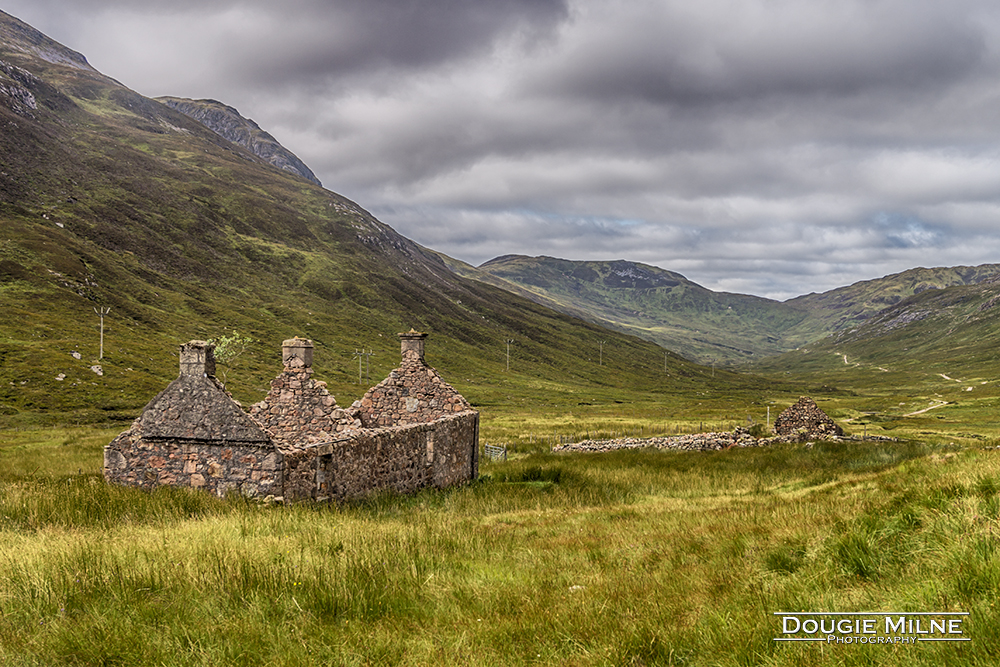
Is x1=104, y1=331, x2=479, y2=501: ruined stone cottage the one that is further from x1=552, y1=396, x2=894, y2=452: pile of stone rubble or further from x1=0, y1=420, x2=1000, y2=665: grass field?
x1=552, y1=396, x2=894, y2=452: pile of stone rubble

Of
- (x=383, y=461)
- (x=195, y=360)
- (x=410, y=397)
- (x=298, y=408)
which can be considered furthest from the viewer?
(x=410, y=397)

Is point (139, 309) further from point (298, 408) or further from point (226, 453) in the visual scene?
point (226, 453)

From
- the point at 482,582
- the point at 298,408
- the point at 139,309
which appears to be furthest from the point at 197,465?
the point at 139,309

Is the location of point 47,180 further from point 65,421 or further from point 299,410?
point 299,410

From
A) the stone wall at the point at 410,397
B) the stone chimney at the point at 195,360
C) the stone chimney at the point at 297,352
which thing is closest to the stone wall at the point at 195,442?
the stone chimney at the point at 195,360

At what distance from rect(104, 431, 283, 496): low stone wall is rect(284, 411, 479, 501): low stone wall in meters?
0.52

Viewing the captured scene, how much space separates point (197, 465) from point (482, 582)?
908 cm

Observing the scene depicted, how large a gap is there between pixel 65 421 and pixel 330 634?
223 feet

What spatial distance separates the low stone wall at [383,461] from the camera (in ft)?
40.4

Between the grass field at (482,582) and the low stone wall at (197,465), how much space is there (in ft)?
5.97

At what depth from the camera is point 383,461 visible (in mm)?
14586

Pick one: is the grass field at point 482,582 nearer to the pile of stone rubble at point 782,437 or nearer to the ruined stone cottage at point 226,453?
the ruined stone cottage at point 226,453

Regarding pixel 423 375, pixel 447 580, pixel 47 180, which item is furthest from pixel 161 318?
pixel 447 580

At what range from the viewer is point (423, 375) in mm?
21828
